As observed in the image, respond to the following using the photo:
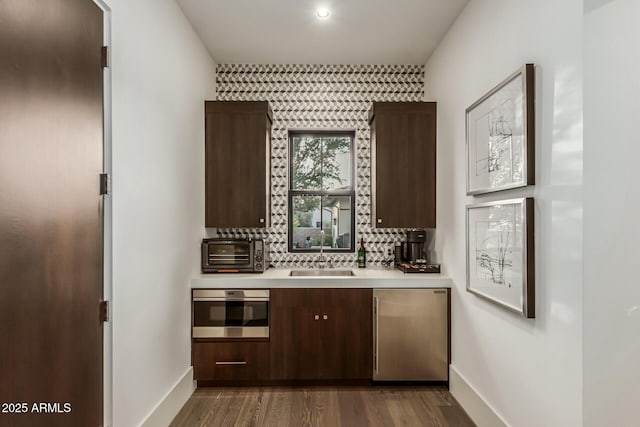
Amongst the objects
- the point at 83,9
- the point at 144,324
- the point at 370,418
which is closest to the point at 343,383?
the point at 370,418

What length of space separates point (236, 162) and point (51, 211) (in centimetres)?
206

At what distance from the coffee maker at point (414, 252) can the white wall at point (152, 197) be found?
188 centimetres

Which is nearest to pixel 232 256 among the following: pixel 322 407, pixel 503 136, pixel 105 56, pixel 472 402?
pixel 322 407

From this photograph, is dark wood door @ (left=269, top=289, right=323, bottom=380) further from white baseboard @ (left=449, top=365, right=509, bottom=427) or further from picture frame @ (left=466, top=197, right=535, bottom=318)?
picture frame @ (left=466, top=197, right=535, bottom=318)

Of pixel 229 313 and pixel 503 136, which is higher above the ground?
pixel 503 136

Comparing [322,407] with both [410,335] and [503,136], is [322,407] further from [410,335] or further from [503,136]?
[503,136]

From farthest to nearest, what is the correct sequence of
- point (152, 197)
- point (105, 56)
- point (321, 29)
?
point (321, 29)
point (152, 197)
point (105, 56)

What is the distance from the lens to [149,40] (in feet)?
7.33

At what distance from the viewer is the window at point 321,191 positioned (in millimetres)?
3938

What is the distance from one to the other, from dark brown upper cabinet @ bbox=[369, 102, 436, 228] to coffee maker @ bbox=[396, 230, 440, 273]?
0.19m

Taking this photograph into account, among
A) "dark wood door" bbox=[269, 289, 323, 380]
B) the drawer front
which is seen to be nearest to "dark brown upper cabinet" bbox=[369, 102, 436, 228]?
"dark wood door" bbox=[269, 289, 323, 380]

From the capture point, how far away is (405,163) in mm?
3393

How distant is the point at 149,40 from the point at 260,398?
260 cm

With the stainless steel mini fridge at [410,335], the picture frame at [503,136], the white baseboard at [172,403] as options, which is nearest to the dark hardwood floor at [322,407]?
the white baseboard at [172,403]
